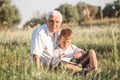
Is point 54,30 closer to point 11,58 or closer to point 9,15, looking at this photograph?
point 11,58

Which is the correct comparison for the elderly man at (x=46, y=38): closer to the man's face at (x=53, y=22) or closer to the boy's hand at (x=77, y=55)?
the man's face at (x=53, y=22)

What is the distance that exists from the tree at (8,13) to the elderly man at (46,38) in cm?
3717

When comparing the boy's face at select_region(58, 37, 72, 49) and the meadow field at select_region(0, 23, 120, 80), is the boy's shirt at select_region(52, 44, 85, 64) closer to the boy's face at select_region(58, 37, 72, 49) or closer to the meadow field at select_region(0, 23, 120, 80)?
the boy's face at select_region(58, 37, 72, 49)

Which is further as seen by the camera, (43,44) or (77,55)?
(77,55)

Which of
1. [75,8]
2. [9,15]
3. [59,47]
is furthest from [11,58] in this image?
[75,8]

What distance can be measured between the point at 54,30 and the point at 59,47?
1.05 feet

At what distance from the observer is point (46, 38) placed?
559 cm

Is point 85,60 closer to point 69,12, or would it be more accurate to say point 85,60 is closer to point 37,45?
point 37,45

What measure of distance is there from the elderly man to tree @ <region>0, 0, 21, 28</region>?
1463 inches

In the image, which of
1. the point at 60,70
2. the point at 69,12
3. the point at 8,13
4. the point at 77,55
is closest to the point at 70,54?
the point at 77,55

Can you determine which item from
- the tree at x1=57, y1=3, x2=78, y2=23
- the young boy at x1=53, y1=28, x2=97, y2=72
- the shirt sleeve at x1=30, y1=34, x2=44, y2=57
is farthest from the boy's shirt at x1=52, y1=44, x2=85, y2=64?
the tree at x1=57, y1=3, x2=78, y2=23

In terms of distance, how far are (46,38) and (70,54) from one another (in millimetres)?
539

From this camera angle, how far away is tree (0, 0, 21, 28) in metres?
43.0

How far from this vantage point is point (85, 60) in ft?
19.0
